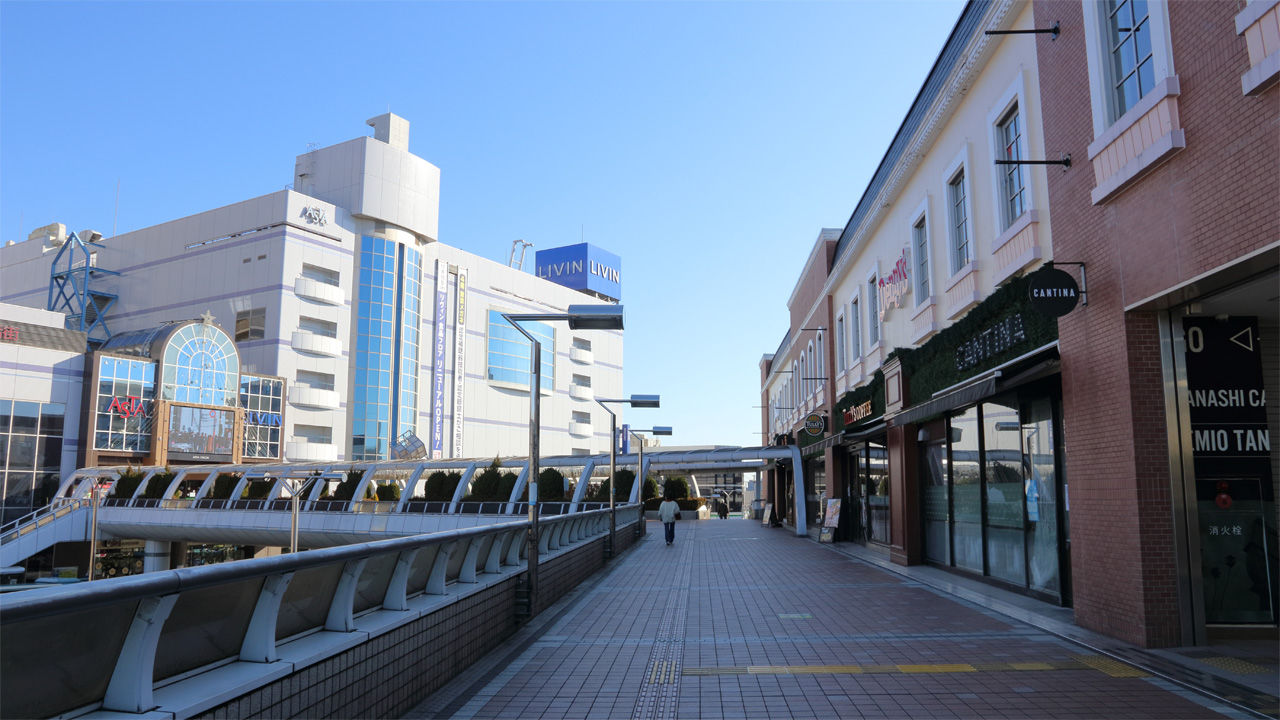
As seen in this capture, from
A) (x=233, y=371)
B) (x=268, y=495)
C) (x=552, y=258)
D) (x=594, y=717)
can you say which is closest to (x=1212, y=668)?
(x=594, y=717)

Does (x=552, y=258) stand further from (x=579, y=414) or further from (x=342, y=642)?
(x=342, y=642)

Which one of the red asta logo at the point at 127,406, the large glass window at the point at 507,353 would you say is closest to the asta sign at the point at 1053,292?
the red asta logo at the point at 127,406

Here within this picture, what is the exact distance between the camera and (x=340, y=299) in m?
58.8

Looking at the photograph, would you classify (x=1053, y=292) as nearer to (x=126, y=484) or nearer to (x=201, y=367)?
(x=126, y=484)

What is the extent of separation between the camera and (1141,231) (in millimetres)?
8562

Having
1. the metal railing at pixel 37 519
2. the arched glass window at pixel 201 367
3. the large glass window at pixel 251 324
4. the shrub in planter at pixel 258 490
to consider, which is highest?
the large glass window at pixel 251 324

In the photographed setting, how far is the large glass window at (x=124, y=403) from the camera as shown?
154 feet

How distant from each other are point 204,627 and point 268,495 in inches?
1640

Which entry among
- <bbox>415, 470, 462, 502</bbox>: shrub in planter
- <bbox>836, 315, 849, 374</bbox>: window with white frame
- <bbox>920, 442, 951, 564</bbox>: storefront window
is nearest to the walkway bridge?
<bbox>415, 470, 462, 502</bbox>: shrub in planter

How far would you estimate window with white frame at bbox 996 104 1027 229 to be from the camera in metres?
12.5

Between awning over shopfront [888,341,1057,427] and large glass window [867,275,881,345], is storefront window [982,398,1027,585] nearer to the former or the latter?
awning over shopfront [888,341,1057,427]

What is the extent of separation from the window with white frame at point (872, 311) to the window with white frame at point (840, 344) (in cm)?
370

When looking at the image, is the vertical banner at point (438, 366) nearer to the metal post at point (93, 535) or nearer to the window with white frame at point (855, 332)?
the metal post at point (93, 535)

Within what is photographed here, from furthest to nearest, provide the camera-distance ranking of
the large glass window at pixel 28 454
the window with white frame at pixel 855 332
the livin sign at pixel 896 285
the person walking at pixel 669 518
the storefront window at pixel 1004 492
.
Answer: the large glass window at pixel 28 454 → the person walking at pixel 669 518 → the window with white frame at pixel 855 332 → the livin sign at pixel 896 285 → the storefront window at pixel 1004 492
